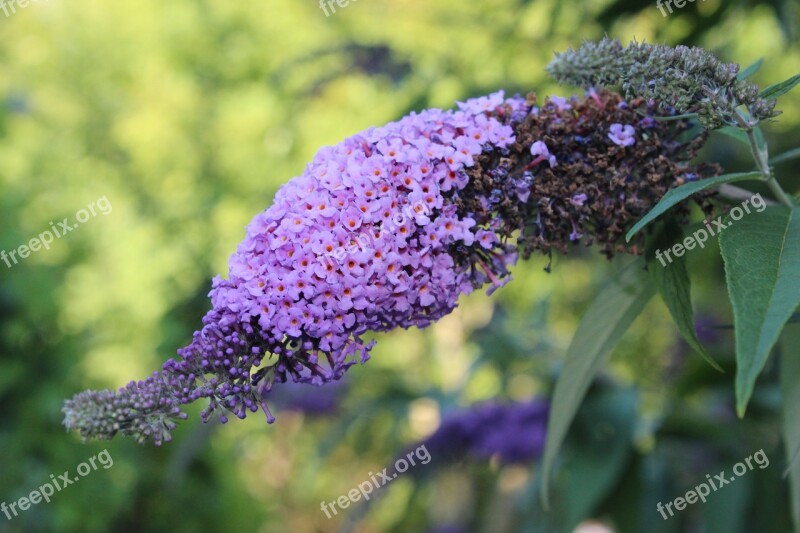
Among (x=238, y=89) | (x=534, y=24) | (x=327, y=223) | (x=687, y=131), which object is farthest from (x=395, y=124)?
(x=238, y=89)

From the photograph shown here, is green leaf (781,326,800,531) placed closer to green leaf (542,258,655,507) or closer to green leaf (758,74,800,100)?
green leaf (542,258,655,507)

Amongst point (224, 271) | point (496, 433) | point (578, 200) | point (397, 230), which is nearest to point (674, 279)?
point (578, 200)

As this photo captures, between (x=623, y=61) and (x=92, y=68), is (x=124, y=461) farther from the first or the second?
(x=92, y=68)

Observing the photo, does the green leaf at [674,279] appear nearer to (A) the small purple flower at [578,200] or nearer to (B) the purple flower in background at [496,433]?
(A) the small purple flower at [578,200]

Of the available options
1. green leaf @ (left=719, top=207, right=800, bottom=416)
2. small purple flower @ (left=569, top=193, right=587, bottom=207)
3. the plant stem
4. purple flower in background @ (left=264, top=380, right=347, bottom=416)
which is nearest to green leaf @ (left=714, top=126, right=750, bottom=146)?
the plant stem

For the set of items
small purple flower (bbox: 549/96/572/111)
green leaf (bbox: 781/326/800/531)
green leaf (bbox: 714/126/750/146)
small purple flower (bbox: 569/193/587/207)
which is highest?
small purple flower (bbox: 549/96/572/111)

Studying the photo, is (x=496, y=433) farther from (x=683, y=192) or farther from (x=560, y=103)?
(x=683, y=192)
